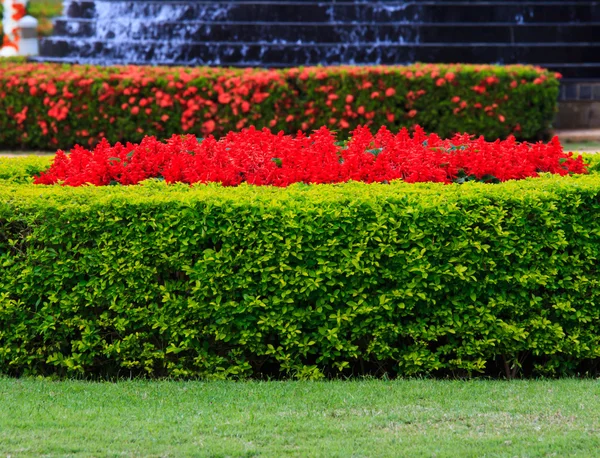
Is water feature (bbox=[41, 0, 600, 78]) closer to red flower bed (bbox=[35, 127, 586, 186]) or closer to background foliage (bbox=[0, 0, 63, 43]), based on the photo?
red flower bed (bbox=[35, 127, 586, 186])

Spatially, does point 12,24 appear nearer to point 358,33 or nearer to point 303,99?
point 358,33

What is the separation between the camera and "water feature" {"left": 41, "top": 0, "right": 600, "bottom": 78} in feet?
50.3

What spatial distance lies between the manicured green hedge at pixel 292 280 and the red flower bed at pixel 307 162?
2.52 ft

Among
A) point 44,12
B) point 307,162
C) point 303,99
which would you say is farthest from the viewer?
point 44,12

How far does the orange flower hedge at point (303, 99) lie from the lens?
13.3 meters

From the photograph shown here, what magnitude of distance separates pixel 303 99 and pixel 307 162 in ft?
24.1

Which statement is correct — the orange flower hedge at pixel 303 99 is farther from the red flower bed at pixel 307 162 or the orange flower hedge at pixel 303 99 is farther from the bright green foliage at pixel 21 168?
the red flower bed at pixel 307 162

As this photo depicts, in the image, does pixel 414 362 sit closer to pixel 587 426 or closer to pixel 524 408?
pixel 524 408

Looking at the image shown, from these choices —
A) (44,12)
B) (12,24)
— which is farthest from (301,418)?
(44,12)

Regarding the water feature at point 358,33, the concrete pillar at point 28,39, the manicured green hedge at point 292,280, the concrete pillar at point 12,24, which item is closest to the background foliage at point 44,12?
the concrete pillar at point 12,24

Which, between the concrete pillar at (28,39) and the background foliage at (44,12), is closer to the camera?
the concrete pillar at (28,39)

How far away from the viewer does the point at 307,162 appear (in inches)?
245

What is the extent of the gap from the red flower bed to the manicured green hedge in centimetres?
77

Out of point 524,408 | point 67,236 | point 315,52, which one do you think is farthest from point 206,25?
point 524,408
